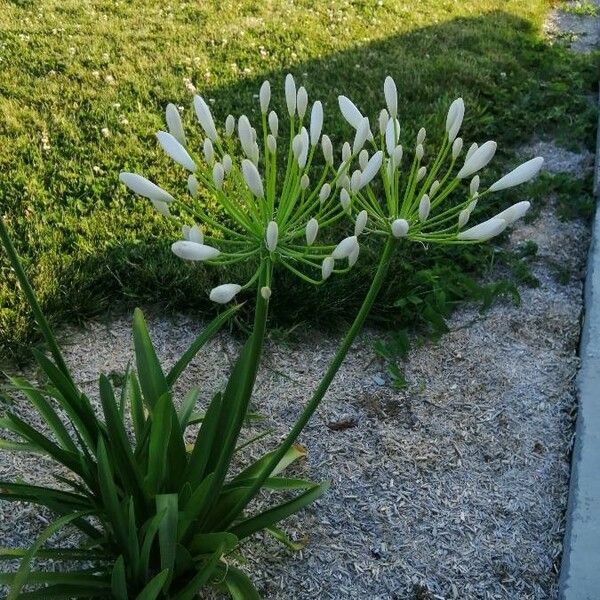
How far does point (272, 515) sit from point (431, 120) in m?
3.86

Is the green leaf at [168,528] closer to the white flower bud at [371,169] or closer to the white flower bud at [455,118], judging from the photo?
the white flower bud at [371,169]

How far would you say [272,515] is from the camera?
95.7 inches

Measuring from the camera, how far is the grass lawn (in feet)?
12.8

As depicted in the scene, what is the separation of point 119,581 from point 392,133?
1384 millimetres

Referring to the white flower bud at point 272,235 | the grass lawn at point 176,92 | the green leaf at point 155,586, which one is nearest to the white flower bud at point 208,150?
the white flower bud at point 272,235

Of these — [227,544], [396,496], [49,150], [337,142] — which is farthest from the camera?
[337,142]

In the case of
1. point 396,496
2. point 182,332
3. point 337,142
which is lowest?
point 396,496

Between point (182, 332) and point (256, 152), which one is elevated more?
point (256, 152)

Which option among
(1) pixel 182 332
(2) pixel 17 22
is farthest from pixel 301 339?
(2) pixel 17 22

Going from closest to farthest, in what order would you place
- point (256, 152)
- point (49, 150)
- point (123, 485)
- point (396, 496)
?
point (256, 152)
point (123, 485)
point (396, 496)
point (49, 150)

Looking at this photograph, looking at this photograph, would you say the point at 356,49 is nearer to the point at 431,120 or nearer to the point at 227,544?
the point at 431,120

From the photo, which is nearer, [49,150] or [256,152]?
[256,152]

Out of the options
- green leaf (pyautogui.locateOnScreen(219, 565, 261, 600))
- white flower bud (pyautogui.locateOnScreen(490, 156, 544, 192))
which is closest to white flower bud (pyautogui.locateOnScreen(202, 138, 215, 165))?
white flower bud (pyautogui.locateOnScreen(490, 156, 544, 192))

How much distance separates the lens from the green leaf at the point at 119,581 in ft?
6.89
